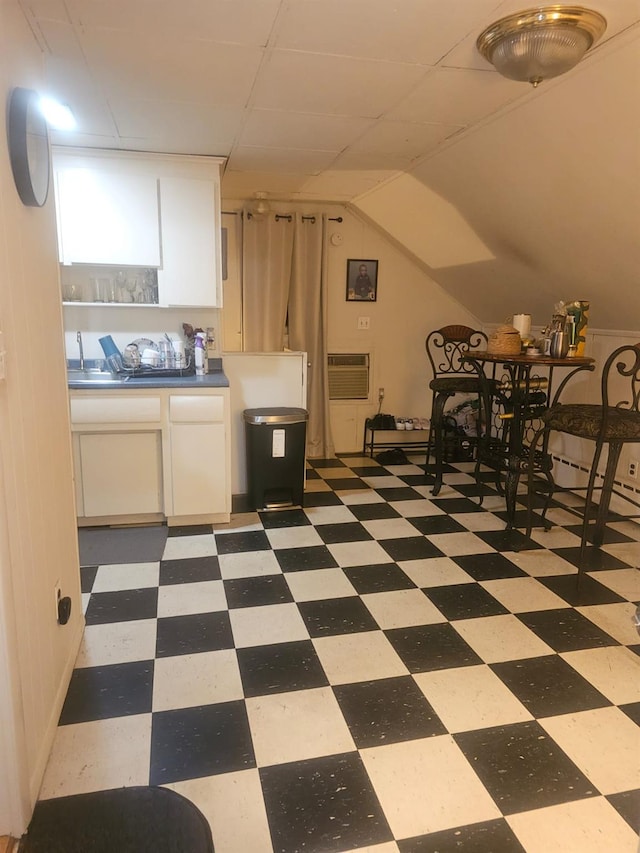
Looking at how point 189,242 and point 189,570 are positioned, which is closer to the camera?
point 189,570

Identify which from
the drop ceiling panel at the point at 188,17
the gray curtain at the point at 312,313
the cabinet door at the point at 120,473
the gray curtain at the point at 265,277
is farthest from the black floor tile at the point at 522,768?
the gray curtain at the point at 265,277

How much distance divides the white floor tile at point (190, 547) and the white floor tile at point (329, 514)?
0.63m

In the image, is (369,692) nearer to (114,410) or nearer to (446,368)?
(114,410)

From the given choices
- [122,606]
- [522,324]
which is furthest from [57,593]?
[522,324]

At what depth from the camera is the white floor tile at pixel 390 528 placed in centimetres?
314

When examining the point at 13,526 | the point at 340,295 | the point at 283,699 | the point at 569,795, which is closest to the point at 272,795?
the point at 283,699

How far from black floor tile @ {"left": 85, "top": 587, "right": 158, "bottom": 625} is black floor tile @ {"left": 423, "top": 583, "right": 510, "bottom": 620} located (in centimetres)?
119

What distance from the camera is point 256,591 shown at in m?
2.50

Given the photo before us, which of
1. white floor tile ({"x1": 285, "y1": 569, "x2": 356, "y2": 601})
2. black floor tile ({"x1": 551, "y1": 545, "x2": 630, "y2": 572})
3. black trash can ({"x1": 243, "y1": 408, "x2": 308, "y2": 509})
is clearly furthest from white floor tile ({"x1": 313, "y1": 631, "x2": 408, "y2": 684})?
black trash can ({"x1": 243, "y1": 408, "x2": 308, "y2": 509})

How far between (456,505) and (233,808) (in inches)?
99.0

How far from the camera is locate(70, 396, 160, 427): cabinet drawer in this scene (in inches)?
118

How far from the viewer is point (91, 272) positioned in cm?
352

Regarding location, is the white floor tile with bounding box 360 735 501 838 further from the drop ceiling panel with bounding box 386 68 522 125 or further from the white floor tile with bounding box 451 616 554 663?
the drop ceiling panel with bounding box 386 68 522 125

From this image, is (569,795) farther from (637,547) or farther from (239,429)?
(239,429)
